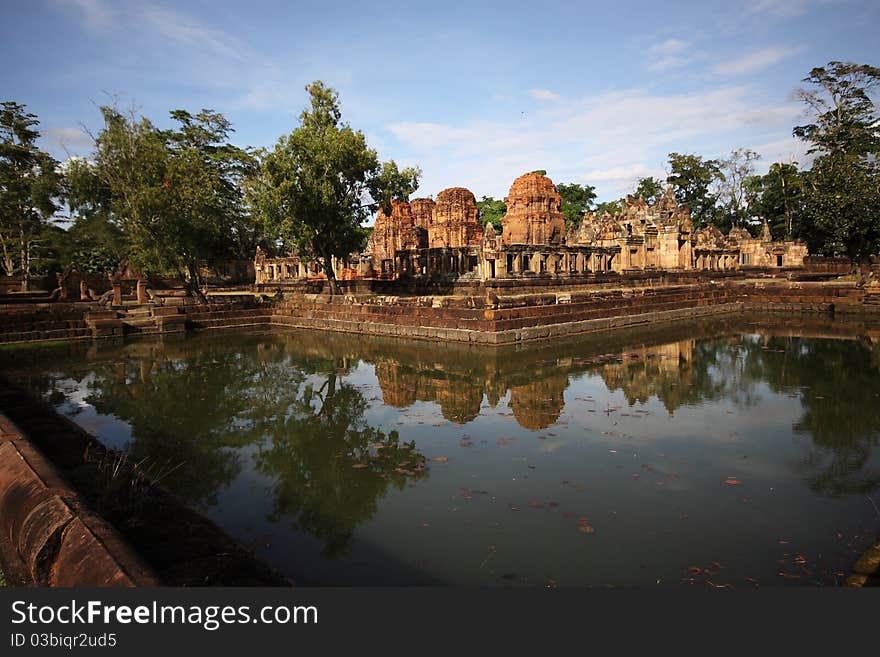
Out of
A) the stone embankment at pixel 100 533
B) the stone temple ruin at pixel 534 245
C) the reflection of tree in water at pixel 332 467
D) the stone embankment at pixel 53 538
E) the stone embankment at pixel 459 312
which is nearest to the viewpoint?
the stone embankment at pixel 53 538

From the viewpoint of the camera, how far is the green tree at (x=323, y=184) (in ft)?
64.5

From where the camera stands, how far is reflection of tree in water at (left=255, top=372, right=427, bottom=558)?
14.0ft

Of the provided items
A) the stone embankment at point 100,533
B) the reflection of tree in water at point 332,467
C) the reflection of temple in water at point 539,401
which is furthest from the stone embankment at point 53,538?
the reflection of temple in water at point 539,401

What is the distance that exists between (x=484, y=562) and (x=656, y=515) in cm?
161

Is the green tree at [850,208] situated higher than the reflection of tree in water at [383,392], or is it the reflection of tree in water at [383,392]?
the green tree at [850,208]

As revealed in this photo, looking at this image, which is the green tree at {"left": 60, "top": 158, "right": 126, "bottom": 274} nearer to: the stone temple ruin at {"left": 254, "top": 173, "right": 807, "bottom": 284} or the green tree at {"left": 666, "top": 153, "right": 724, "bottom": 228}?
the stone temple ruin at {"left": 254, "top": 173, "right": 807, "bottom": 284}

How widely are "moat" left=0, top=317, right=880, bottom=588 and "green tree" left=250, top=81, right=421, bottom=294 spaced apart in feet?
33.0

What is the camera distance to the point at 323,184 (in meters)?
19.6

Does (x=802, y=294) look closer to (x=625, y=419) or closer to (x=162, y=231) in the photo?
(x=625, y=419)

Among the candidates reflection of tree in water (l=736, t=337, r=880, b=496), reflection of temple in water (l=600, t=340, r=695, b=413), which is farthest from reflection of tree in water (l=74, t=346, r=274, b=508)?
reflection of tree in water (l=736, t=337, r=880, b=496)

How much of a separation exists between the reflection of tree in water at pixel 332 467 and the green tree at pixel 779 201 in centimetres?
5564

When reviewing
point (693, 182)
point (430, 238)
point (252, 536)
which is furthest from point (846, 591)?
point (693, 182)

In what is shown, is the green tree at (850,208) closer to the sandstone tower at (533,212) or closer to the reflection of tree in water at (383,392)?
the sandstone tower at (533,212)

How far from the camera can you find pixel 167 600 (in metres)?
2.26
